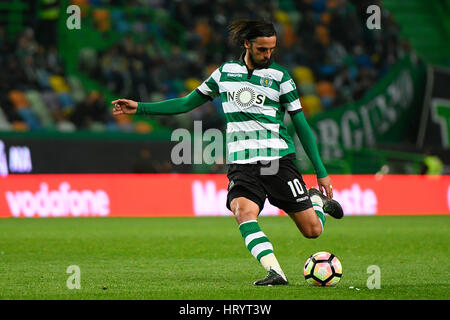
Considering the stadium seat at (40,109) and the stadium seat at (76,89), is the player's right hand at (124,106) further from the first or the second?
the stadium seat at (76,89)

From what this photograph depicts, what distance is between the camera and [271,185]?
746 cm

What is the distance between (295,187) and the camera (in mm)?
7488

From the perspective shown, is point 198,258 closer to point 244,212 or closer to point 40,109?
point 244,212

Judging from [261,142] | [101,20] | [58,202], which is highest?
[101,20]

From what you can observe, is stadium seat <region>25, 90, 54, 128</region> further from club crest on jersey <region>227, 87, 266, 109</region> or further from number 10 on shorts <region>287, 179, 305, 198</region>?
number 10 on shorts <region>287, 179, 305, 198</region>

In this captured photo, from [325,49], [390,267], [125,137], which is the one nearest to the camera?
[390,267]

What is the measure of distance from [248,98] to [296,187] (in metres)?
0.84

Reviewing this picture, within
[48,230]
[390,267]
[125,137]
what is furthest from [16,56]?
[390,267]

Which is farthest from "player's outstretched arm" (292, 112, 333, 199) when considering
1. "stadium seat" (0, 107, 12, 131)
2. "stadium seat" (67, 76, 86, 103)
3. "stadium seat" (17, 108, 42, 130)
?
"stadium seat" (67, 76, 86, 103)

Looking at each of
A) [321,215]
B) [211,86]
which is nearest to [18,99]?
[211,86]

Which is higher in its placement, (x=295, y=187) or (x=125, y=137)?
(x=125, y=137)

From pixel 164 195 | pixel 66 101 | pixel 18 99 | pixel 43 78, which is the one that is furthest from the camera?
pixel 43 78

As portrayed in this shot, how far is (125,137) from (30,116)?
85.8 inches

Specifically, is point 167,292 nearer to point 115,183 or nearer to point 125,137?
point 115,183
